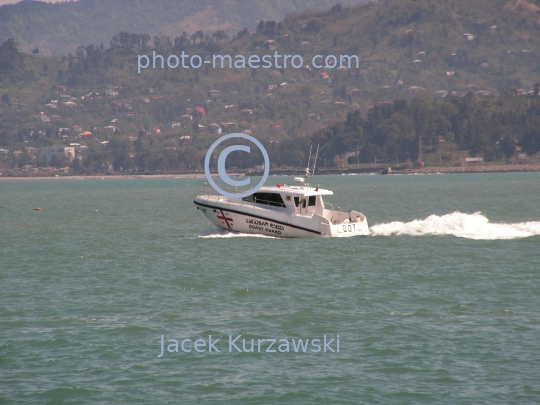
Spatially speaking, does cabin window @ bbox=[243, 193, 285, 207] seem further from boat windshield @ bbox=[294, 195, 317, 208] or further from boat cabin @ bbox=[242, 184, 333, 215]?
boat windshield @ bbox=[294, 195, 317, 208]

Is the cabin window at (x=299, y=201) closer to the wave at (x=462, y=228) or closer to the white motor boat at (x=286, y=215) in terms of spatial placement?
the white motor boat at (x=286, y=215)

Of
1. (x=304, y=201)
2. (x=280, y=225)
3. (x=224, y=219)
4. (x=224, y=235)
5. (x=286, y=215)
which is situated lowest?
(x=224, y=235)

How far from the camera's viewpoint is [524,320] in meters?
22.2

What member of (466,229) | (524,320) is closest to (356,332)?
(524,320)

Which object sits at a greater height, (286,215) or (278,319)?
(286,215)

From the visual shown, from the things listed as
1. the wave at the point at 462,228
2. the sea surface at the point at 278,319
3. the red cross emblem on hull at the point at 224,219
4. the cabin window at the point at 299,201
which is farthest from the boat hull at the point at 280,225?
the wave at the point at 462,228

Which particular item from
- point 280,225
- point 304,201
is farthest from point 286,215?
point 304,201

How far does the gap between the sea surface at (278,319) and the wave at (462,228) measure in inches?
8.4

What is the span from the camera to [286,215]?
123ft

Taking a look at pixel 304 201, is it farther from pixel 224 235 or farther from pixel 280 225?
pixel 224 235

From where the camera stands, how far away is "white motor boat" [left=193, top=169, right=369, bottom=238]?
122 ft

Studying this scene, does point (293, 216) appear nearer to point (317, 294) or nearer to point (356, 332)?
point (317, 294)

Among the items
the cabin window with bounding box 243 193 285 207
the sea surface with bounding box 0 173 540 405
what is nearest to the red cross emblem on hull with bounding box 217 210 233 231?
the sea surface with bounding box 0 173 540 405

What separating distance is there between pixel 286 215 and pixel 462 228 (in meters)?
10.9
